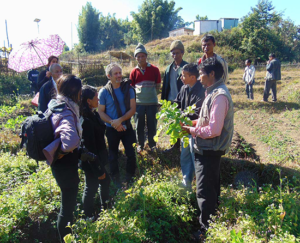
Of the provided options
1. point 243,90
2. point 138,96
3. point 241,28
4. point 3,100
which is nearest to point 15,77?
point 3,100

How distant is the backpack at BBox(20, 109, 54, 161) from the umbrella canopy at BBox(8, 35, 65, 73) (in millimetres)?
2704

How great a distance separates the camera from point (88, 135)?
2.78 meters

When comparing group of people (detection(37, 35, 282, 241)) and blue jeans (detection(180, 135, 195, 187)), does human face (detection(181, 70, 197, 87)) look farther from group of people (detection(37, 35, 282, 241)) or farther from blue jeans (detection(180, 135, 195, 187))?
blue jeans (detection(180, 135, 195, 187))

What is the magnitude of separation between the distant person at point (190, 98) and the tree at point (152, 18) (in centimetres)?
4678

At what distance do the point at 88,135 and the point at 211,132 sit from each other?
57.4 inches

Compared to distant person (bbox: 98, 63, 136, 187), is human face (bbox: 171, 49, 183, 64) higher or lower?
higher

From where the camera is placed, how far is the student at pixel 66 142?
2.11 m

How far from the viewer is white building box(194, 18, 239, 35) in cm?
4269

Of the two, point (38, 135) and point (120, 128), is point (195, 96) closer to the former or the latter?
point (120, 128)

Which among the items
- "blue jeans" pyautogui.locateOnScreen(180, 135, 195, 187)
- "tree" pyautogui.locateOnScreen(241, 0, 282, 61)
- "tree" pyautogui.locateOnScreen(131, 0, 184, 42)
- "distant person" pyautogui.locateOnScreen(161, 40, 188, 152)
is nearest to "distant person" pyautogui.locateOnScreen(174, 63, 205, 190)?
"blue jeans" pyautogui.locateOnScreen(180, 135, 195, 187)

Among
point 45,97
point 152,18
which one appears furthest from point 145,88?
point 152,18

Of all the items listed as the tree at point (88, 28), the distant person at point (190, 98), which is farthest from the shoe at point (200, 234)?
the tree at point (88, 28)

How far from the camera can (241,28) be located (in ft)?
105

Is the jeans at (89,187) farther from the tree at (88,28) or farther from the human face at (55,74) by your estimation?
the tree at (88,28)
